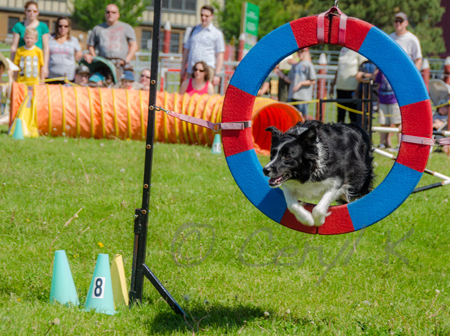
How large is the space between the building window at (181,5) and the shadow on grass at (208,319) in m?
36.7

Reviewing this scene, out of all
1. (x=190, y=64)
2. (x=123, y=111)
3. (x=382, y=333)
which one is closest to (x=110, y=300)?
(x=382, y=333)

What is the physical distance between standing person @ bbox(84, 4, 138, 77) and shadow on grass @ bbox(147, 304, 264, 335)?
7238 mm

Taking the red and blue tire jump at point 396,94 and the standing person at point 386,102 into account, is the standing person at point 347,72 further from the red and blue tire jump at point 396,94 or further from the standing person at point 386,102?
the red and blue tire jump at point 396,94

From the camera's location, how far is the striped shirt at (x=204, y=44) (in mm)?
9195

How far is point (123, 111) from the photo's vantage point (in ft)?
29.2

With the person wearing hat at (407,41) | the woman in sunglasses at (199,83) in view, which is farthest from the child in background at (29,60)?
the person wearing hat at (407,41)

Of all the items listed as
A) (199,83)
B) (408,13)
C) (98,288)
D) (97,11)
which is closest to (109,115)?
(199,83)

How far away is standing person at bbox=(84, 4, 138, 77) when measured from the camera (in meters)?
9.85

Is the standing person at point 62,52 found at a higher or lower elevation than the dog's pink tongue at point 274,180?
higher

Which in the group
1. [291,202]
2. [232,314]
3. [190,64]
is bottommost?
[232,314]

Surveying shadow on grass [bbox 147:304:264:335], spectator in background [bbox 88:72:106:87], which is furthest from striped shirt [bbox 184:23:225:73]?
shadow on grass [bbox 147:304:264:335]

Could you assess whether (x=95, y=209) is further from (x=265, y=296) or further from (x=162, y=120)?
(x=162, y=120)

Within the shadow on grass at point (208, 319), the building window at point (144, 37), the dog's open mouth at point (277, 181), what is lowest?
the shadow on grass at point (208, 319)

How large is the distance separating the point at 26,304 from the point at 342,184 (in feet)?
6.83
